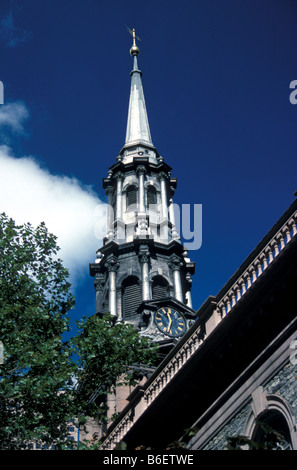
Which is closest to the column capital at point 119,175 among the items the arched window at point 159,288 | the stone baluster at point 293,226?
the arched window at point 159,288

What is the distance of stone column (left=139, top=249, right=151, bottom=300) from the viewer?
151ft

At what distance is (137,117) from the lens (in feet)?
203

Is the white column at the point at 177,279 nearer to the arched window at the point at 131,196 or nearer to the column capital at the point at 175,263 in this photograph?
the column capital at the point at 175,263

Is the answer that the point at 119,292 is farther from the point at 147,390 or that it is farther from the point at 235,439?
the point at 235,439

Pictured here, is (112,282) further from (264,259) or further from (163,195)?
(264,259)

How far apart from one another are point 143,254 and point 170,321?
655 cm

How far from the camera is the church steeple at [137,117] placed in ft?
196

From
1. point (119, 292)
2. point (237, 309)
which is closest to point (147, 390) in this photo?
point (237, 309)

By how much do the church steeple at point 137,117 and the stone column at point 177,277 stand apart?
13.6m

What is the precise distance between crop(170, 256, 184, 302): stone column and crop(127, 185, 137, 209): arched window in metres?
6.48

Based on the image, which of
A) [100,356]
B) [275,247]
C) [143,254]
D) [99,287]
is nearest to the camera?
[275,247]

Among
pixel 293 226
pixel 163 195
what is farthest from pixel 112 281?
pixel 293 226

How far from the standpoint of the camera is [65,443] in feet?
66.1

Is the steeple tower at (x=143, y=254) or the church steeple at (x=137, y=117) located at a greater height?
the church steeple at (x=137, y=117)
